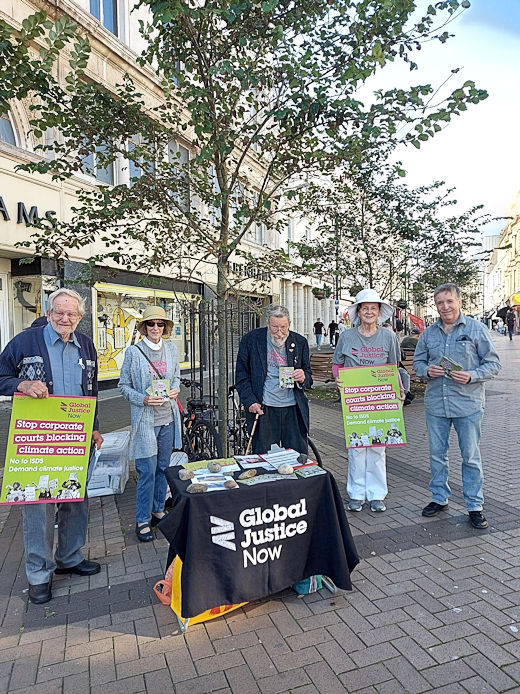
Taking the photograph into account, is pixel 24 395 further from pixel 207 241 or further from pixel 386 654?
pixel 207 241

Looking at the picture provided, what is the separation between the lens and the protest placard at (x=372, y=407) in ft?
14.7

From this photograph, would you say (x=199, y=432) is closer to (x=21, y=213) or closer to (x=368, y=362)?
(x=368, y=362)

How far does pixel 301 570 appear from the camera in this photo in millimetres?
3055

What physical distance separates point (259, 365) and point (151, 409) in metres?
1.04

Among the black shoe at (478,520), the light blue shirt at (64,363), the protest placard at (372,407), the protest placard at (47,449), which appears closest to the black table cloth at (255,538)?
the protest placard at (47,449)

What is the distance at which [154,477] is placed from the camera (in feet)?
13.4

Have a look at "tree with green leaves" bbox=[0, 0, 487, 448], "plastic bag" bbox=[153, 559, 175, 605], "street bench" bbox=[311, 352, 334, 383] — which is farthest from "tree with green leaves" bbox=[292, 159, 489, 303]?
"plastic bag" bbox=[153, 559, 175, 605]

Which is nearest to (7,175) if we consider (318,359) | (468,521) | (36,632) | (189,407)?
(189,407)

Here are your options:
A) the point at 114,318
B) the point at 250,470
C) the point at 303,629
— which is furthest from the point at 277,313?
the point at 114,318

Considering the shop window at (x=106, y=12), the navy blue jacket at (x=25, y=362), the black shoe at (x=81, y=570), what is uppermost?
the shop window at (x=106, y=12)

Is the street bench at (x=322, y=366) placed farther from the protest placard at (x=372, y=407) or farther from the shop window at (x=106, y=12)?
the shop window at (x=106, y=12)

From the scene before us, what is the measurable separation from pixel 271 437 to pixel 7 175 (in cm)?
871

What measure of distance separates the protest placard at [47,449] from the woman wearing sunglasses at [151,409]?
0.63 metres

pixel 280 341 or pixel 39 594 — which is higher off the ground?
pixel 280 341
